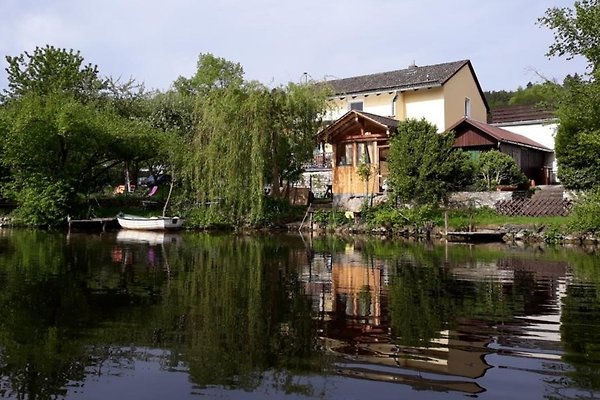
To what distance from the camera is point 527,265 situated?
58.7 feet

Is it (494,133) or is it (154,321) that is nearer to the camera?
(154,321)

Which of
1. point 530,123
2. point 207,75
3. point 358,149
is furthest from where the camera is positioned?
point 207,75

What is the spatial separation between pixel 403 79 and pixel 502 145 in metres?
10.4

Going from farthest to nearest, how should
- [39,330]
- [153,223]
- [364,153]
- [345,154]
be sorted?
[345,154], [364,153], [153,223], [39,330]

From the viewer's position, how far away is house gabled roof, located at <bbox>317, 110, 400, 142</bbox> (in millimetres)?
33781

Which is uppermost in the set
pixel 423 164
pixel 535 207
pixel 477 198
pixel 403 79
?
pixel 403 79

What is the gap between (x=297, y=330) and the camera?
867cm

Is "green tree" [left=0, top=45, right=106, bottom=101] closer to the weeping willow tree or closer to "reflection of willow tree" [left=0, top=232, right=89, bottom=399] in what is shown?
the weeping willow tree

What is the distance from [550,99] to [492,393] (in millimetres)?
25741

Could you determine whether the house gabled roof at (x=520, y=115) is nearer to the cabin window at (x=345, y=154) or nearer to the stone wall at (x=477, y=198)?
the stone wall at (x=477, y=198)

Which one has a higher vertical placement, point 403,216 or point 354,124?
point 354,124

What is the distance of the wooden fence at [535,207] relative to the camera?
93.5ft

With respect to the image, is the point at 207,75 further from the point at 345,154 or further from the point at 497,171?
the point at 497,171

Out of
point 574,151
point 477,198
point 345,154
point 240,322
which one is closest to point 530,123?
point 574,151
